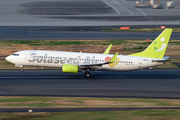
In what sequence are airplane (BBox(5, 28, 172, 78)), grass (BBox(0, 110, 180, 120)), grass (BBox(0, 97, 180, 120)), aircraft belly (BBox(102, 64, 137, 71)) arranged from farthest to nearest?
aircraft belly (BBox(102, 64, 137, 71)) → airplane (BBox(5, 28, 172, 78)) → grass (BBox(0, 97, 180, 120)) → grass (BBox(0, 110, 180, 120))

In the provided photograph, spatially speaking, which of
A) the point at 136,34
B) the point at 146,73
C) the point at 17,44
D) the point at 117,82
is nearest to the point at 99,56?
the point at 117,82

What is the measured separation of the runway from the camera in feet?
110

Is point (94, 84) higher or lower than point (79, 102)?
higher

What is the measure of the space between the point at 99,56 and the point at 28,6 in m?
87.6

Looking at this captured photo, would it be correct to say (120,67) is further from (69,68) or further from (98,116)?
(98,116)

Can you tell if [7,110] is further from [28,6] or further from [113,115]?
[28,6]

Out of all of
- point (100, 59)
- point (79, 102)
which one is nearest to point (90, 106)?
point (79, 102)

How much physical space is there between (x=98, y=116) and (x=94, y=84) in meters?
15.3

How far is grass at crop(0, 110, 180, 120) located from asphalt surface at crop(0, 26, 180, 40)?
4989 cm

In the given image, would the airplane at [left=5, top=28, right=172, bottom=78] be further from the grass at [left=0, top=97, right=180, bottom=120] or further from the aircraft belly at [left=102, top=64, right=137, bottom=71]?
the grass at [left=0, top=97, right=180, bottom=120]

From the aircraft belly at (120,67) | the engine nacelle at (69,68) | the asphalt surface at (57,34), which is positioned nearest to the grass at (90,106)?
the engine nacelle at (69,68)

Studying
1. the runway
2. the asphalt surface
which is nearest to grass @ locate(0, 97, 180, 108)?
the runway

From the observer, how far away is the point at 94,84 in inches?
1494

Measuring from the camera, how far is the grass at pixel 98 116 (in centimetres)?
2198
